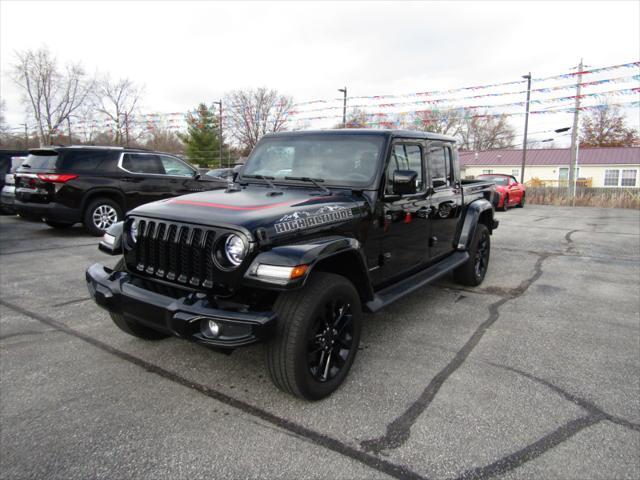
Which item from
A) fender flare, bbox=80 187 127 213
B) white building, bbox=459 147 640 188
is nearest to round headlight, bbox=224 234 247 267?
fender flare, bbox=80 187 127 213

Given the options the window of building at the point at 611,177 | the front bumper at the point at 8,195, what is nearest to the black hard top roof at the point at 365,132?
the front bumper at the point at 8,195

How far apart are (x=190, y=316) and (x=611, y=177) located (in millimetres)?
46908

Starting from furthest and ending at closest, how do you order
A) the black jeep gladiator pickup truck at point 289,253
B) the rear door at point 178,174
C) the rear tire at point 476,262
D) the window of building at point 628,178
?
the window of building at point 628,178 < the rear door at point 178,174 < the rear tire at point 476,262 < the black jeep gladiator pickup truck at point 289,253

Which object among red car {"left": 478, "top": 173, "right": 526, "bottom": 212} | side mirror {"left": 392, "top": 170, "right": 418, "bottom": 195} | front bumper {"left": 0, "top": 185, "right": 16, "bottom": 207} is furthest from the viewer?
red car {"left": 478, "top": 173, "right": 526, "bottom": 212}

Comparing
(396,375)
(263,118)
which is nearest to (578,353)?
(396,375)

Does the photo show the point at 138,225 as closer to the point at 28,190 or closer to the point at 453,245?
the point at 453,245

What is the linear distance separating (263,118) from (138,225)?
46135 millimetres

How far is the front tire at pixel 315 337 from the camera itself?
8.48 feet

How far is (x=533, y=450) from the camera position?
7.87 feet

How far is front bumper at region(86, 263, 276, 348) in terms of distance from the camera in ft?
7.97

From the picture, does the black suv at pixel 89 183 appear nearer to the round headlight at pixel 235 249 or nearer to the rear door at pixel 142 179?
the rear door at pixel 142 179

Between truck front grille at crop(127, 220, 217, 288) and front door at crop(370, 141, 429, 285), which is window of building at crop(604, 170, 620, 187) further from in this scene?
truck front grille at crop(127, 220, 217, 288)

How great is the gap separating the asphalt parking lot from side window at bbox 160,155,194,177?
4.96 meters

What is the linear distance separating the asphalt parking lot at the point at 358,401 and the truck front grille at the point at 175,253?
Result: 2.65 feet
